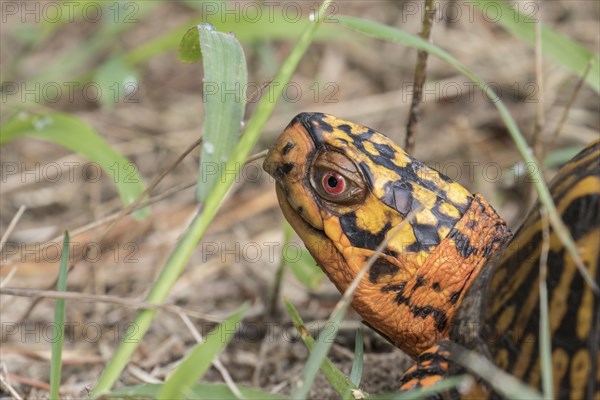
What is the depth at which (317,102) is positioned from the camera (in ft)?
15.1

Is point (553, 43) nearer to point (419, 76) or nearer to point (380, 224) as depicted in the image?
point (419, 76)

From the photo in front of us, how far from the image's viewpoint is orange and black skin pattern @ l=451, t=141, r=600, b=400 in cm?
174

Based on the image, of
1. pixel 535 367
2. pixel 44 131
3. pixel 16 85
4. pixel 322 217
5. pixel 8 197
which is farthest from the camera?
pixel 16 85

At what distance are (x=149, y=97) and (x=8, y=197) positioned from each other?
1131mm

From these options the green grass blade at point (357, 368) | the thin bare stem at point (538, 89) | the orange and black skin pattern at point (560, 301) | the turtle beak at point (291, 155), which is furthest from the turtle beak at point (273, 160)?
the thin bare stem at point (538, 89)

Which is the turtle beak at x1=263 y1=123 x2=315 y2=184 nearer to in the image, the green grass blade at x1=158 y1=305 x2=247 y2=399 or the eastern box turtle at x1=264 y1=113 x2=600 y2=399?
the eastern box turtle at x1=264 y1=113 x2=600 y2=399

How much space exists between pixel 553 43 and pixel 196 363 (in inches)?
71.3

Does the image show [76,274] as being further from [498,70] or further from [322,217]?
[498,70]

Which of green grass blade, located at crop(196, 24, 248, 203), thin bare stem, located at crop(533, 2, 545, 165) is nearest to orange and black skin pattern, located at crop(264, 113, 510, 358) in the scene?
green grass blade, located at crop(196, 24, 248, 203)

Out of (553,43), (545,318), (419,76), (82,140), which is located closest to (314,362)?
(545,318)

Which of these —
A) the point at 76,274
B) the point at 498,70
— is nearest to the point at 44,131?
the point at 76,274

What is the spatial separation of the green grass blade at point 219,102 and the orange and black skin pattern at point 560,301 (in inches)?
27.7

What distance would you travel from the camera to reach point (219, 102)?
1.83 m

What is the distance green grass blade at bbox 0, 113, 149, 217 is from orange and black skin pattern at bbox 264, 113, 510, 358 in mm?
597
